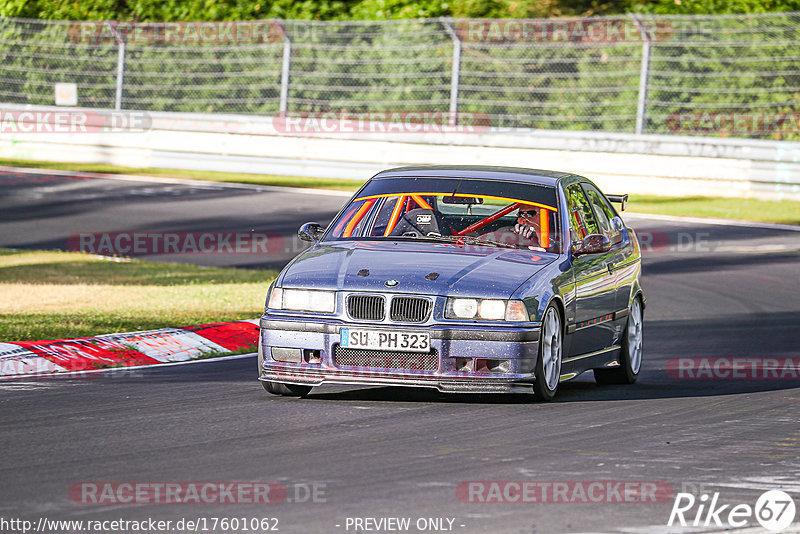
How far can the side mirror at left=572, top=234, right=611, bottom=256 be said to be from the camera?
949 centimetres

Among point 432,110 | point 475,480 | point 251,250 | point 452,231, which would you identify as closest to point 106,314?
point 452,231

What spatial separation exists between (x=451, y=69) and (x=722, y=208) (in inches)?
259

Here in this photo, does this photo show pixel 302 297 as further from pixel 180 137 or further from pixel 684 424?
pixel 180 137

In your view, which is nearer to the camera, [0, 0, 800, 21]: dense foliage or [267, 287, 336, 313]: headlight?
[267, 287, 336, 313]: headlight

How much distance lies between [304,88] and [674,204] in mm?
8681

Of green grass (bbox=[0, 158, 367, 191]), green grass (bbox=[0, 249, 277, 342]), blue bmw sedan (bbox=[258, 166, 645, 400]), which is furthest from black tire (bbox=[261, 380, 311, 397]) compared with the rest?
green grass (bbox=[0, 158, 367, 191])

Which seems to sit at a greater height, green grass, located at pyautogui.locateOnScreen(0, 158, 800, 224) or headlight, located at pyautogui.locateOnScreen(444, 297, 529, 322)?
headlight, located at pyautogui.locateOnScreen(444, 297, 529, 322)

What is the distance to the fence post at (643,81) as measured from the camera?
84.9 feet

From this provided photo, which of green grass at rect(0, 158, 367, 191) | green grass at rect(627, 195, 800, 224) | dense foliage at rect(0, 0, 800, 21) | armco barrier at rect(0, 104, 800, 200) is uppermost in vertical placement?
dense foliage at rect(0, 0, 800, 21)

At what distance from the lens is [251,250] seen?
Answer: 63.1ft

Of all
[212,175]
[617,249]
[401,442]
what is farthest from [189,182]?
[401,442]

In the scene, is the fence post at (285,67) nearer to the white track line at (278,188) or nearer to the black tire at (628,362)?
the white track line at (278,188)

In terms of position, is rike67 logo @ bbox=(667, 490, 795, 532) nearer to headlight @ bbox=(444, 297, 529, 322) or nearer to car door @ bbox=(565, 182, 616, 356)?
headlight @ bbox=(444, 297, 529, 322)

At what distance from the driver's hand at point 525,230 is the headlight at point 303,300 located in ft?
5.45
